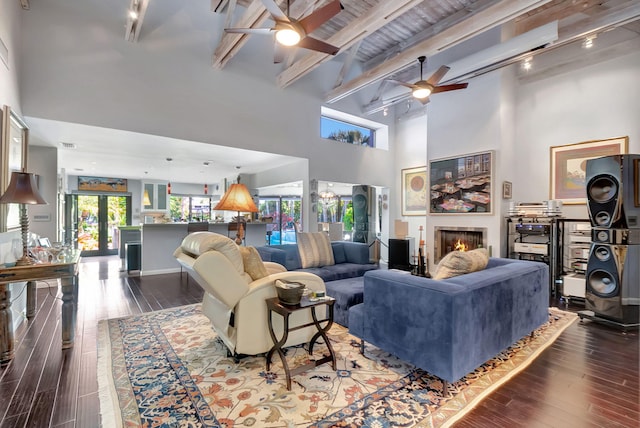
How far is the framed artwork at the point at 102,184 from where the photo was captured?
9.20m

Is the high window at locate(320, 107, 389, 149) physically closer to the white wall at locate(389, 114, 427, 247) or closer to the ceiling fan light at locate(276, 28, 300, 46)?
the white wall at locate(389, 114, 427, 247)

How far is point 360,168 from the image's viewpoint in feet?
25.1

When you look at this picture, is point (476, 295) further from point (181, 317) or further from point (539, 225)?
point (539, 225)

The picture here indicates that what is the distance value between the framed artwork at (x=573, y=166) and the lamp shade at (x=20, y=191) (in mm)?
7220

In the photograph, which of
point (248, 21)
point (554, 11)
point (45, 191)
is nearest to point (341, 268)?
point (248, 21)

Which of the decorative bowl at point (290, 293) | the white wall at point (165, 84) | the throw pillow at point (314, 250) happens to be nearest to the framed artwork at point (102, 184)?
the white wall at point (165, 84)

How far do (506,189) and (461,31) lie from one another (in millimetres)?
2941

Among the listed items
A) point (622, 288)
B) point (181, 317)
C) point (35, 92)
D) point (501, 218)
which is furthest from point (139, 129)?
point (622, 288)

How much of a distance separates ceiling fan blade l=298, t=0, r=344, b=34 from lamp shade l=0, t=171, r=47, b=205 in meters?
2.92

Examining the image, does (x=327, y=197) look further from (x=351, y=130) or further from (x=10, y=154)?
(x=10, y=154)

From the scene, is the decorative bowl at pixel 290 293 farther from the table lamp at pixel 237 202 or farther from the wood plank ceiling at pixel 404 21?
the wood plank ceiling at pixel 404 21

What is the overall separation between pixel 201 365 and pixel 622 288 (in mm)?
4508

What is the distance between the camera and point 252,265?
8.52 ft

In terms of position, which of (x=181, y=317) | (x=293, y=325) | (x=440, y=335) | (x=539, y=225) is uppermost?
(x=539, y=225)
